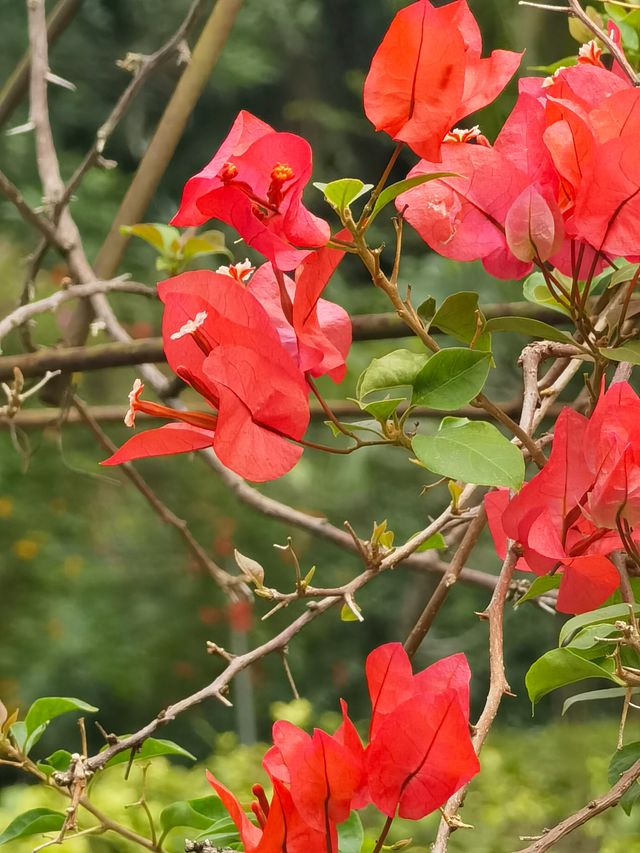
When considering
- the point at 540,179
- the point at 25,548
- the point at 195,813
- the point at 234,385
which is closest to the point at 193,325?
the point at 234,385

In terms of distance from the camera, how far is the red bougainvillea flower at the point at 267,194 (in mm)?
287

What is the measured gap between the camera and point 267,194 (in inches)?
11.5

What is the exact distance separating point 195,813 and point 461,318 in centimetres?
23

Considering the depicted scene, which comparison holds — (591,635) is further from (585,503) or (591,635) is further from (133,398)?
(133,398)

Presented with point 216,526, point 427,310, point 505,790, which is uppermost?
point 427,310

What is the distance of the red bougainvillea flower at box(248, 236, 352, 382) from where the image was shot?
0.98 ft

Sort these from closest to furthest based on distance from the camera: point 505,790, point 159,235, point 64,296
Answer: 1. point 64,296
2. point 159,235
3. point 505,790

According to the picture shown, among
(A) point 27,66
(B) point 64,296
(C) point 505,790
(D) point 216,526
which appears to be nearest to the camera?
(B) point 64,296

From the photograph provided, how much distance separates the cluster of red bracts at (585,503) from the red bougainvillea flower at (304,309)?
0.22ft

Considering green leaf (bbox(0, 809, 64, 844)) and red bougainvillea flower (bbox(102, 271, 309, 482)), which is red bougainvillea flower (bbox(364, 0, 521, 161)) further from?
green leaf (bbox(0, 809, 64, 844))

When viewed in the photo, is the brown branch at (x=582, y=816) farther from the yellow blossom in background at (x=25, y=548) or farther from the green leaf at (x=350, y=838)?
the yellow blossom in background at (x=25, y=548)

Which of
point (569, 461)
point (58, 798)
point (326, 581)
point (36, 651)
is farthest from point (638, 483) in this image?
point (326, 581)

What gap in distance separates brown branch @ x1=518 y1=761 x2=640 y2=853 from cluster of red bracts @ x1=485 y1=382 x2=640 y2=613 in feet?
0.16

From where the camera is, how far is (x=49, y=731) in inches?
112
